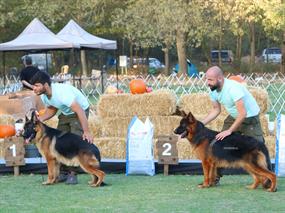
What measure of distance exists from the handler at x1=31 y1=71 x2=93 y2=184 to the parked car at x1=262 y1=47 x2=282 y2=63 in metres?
39.3

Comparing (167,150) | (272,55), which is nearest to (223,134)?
(167,150)

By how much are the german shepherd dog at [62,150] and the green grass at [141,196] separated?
205 mm

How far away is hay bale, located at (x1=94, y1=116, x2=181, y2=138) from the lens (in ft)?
38.6

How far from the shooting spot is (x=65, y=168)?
353 inches

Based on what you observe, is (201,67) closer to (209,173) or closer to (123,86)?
(123,86)

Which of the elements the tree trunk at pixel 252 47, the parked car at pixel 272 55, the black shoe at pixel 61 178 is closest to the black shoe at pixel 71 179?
the black shoe at pixel 61 178

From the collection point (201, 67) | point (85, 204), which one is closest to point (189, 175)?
point (85, 204)

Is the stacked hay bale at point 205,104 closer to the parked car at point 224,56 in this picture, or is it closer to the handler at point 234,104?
the handler at point 234,104

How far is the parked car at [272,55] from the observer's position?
48656mm

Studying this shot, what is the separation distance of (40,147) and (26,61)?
7725 mm

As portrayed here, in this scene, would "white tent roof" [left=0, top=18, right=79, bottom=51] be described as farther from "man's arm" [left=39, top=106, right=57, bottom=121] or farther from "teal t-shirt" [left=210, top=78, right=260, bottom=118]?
"teal t-shirt" [left=210, top=78, right=260, bottom=118]

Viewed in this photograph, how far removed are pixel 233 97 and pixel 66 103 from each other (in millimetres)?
2010

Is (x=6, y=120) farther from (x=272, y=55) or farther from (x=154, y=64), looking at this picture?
(x=272, y=55)

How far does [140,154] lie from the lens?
962 centimetres
